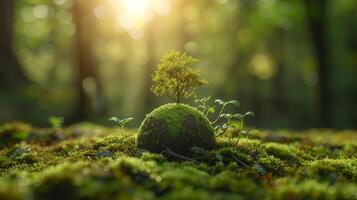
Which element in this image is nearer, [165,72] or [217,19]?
[165,72]

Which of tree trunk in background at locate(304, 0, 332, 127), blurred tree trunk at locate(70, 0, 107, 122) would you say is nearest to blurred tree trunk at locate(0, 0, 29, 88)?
blurred tree trunk at locate(70, 0, 107, 122)

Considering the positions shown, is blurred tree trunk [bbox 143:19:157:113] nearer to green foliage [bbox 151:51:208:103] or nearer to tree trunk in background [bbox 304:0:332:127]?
tree trunk in background [bbox 304:0:332:127]

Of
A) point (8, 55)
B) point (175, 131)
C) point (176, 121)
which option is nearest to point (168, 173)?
point (175, 131)

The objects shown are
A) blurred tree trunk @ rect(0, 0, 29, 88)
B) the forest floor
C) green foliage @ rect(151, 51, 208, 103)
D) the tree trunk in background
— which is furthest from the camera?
blurred tree trunk @ rect(0, 0, 29, 88)

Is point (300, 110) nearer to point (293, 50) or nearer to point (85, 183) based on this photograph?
point (293, 50)

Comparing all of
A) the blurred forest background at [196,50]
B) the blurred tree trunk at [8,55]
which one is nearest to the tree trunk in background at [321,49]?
the blurred forest background at [196,50]

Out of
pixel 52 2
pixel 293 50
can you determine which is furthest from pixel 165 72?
pixel 293 50

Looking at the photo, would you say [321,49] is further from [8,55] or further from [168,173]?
[168,173]

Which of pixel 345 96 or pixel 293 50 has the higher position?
pixel 293 50
